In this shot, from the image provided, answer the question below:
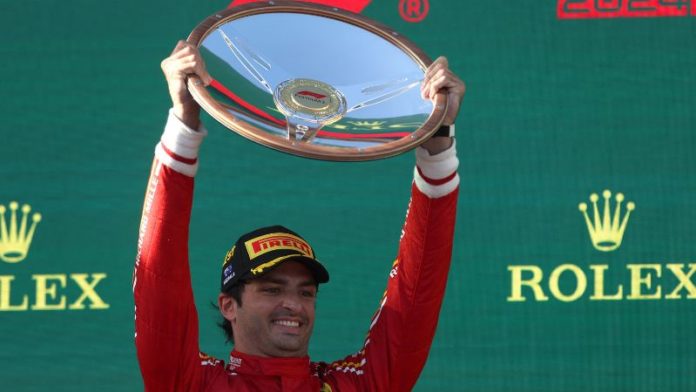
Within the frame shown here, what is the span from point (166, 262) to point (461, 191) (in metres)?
Result: 1.10

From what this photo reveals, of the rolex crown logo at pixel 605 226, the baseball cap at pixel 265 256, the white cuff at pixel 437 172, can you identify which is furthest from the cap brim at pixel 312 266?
the rolex crown logo at pixel 605 226

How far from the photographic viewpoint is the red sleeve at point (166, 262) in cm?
190

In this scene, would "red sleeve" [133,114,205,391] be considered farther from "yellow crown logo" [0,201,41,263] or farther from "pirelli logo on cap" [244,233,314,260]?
"yellow crown logo" [0,201,41,263]

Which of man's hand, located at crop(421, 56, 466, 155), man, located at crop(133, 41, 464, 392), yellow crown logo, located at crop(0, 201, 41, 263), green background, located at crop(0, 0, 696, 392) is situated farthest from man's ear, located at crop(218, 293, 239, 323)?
yellow crown logo, located at crop(0, 201, 41, 263)

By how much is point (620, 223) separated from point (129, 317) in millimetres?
1166

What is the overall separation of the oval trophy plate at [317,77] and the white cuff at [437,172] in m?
0.12

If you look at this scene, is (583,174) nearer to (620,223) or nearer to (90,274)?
(620,223)

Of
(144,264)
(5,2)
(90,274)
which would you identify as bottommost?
(144,264)

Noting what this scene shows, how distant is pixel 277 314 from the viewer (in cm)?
211

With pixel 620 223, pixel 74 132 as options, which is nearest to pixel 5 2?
pixel 74 132

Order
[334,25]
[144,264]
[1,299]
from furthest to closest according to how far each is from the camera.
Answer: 1. [1,299]
2. [334,25]
3. [144,264]

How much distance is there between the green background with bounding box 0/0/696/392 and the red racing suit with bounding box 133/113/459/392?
65cm

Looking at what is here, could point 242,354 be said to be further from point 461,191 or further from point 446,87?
point 461,191

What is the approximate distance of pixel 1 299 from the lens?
279cm
